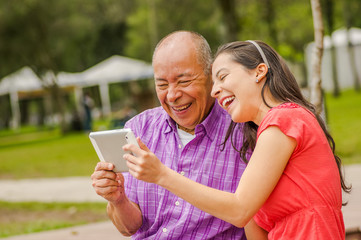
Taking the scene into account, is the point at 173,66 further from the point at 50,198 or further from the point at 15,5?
the point at 15,5

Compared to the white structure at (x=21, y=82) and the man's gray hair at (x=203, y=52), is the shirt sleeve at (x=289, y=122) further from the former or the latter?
the white structure at (x=21, y=82)

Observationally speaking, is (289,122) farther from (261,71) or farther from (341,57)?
(341,57)

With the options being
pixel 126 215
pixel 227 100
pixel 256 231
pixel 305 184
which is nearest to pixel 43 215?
pixel 126 215

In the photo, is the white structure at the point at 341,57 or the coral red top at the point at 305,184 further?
the white structure at the point at 341,57

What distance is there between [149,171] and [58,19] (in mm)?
26704

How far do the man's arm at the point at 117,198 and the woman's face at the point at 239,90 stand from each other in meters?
0.61

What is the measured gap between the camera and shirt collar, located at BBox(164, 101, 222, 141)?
2842mm

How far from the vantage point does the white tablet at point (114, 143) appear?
2.19 m

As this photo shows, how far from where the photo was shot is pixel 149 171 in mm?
2002

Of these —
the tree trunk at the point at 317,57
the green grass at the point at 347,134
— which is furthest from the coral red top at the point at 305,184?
the green grass at the point at 347,134

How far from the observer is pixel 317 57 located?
17.5 ft

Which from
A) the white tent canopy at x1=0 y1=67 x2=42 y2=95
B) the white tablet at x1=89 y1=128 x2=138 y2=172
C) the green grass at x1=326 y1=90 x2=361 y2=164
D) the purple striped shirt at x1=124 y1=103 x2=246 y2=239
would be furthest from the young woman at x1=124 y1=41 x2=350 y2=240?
the white tent canopy at x1=0 y1=67 x2=42 y2=95

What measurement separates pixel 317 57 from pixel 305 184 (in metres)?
3.53

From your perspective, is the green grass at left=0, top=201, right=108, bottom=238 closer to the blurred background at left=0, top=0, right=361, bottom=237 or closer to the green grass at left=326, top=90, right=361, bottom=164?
the blurred background at left=0, top=0, right=361, bottom=237
